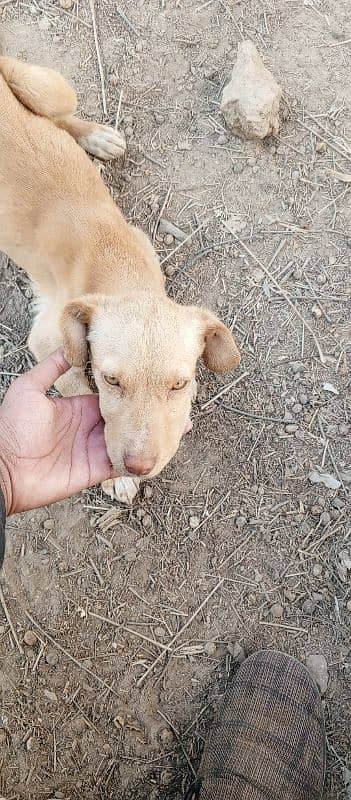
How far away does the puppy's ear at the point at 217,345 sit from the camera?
3463 millimetres

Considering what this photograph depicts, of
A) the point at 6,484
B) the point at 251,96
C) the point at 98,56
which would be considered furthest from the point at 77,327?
the point at 98,56

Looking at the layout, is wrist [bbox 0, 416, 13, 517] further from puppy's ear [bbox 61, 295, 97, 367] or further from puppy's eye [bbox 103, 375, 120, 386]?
puppy's eye [bbox 103, 375, 120, 386]

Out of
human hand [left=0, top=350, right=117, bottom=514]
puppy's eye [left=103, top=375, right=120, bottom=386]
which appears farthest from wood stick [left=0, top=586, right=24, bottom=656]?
puppy's eye [left=103, top=375, right=120, bottom=386]

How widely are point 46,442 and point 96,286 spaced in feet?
3.03

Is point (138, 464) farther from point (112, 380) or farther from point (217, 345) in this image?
point (217, 345)

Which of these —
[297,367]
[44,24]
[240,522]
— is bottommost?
[240,522]

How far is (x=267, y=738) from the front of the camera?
3969 millimetres

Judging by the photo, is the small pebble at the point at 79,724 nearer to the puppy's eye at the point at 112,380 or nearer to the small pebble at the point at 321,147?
the puppy's eye at the point at 112,380

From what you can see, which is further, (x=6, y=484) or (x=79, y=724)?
(x=79, y=724)

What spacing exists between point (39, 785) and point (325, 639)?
6.22 ft

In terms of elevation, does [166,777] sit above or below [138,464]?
below

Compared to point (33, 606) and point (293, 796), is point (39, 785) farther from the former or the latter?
point (293, 796)

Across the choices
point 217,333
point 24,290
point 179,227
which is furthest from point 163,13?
point 217,333

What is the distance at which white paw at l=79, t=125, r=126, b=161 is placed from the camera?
4926 mm
